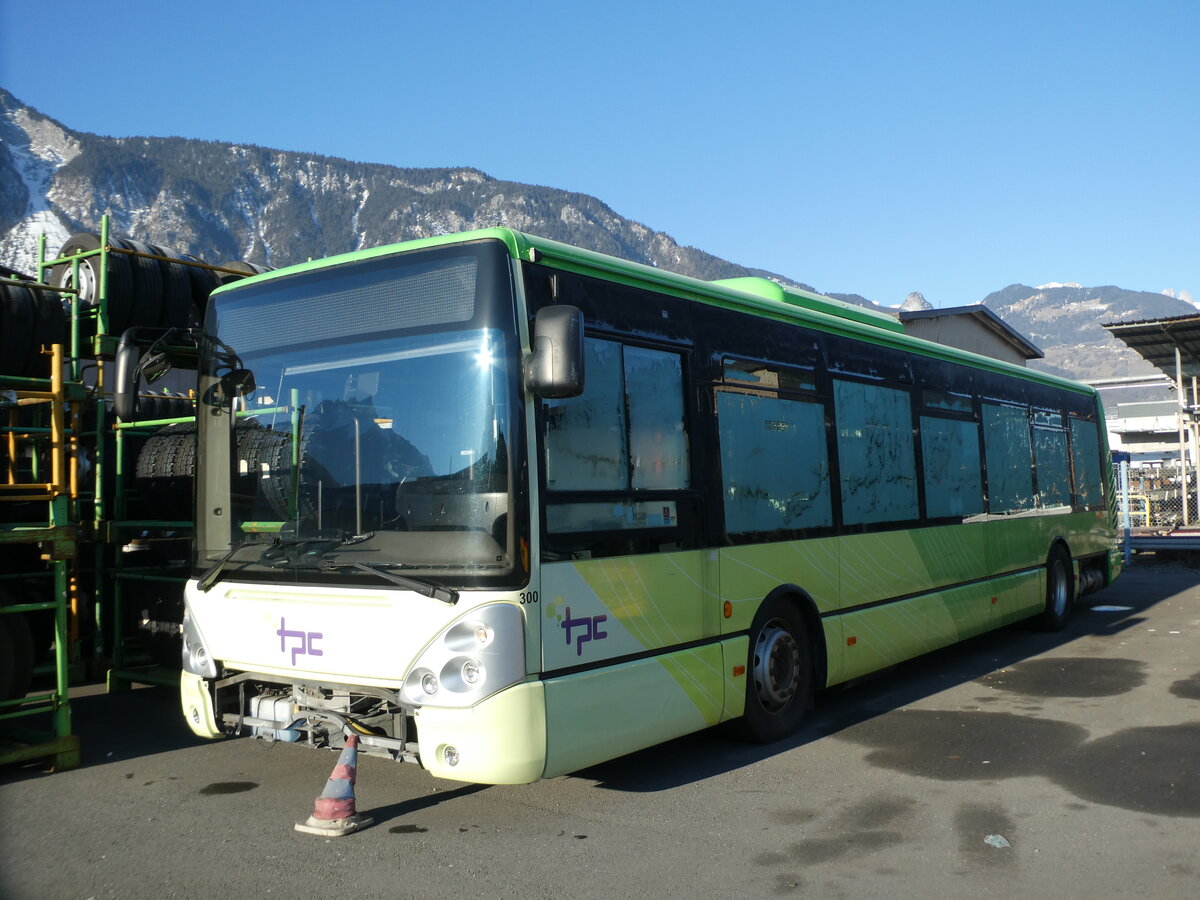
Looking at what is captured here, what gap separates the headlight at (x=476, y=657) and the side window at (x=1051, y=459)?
8.91 m

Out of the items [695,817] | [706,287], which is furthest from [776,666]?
[706,287]

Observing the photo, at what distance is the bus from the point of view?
5.00 metres

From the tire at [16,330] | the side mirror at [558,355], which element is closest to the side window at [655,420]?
the side mirror at [558,355]

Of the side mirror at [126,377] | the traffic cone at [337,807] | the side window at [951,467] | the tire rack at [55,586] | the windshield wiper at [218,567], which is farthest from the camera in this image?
the side window at [951,467]

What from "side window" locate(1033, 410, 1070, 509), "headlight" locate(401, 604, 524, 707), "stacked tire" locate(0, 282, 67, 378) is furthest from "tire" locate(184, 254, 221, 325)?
"side window" locate(1033, 410, 1070, 509)

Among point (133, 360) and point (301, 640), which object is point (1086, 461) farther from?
point (133, 360)

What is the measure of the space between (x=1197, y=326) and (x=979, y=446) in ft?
53.1

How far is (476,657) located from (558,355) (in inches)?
58.9

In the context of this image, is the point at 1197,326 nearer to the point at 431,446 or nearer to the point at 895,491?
the point at 895,491

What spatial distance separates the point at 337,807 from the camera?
525 cm

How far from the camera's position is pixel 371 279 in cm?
554

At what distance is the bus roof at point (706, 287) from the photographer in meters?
5.40

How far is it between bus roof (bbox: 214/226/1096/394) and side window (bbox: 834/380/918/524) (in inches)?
21.1

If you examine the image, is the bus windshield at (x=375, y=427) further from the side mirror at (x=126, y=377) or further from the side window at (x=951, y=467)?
the side window at (x=951, y=467)
